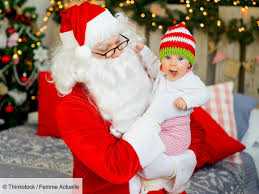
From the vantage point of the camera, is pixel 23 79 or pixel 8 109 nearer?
pixel 8 109

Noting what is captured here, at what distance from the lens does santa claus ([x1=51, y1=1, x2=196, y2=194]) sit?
110 centimetres

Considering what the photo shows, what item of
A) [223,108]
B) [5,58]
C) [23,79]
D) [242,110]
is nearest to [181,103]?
[223,108]

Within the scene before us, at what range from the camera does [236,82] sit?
2830mm

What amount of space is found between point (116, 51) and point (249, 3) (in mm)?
1779

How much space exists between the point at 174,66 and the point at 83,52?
29cm

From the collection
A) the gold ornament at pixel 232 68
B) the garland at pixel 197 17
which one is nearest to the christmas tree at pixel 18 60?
the garland at pixel 197 17

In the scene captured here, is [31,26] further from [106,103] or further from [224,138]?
[106,103]

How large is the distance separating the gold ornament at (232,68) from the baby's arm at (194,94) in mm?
1611

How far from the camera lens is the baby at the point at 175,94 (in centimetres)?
118

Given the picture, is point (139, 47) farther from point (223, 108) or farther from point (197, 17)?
point (197, 17)

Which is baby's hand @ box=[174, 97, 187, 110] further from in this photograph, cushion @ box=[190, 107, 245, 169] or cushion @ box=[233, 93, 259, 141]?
cushion @ box=[233, 93, 259, 141]

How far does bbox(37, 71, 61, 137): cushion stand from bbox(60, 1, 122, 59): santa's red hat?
1.46m

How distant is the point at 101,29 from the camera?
1207 millimetres

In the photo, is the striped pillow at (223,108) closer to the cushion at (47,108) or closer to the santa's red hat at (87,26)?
the cushion at (47,108)
